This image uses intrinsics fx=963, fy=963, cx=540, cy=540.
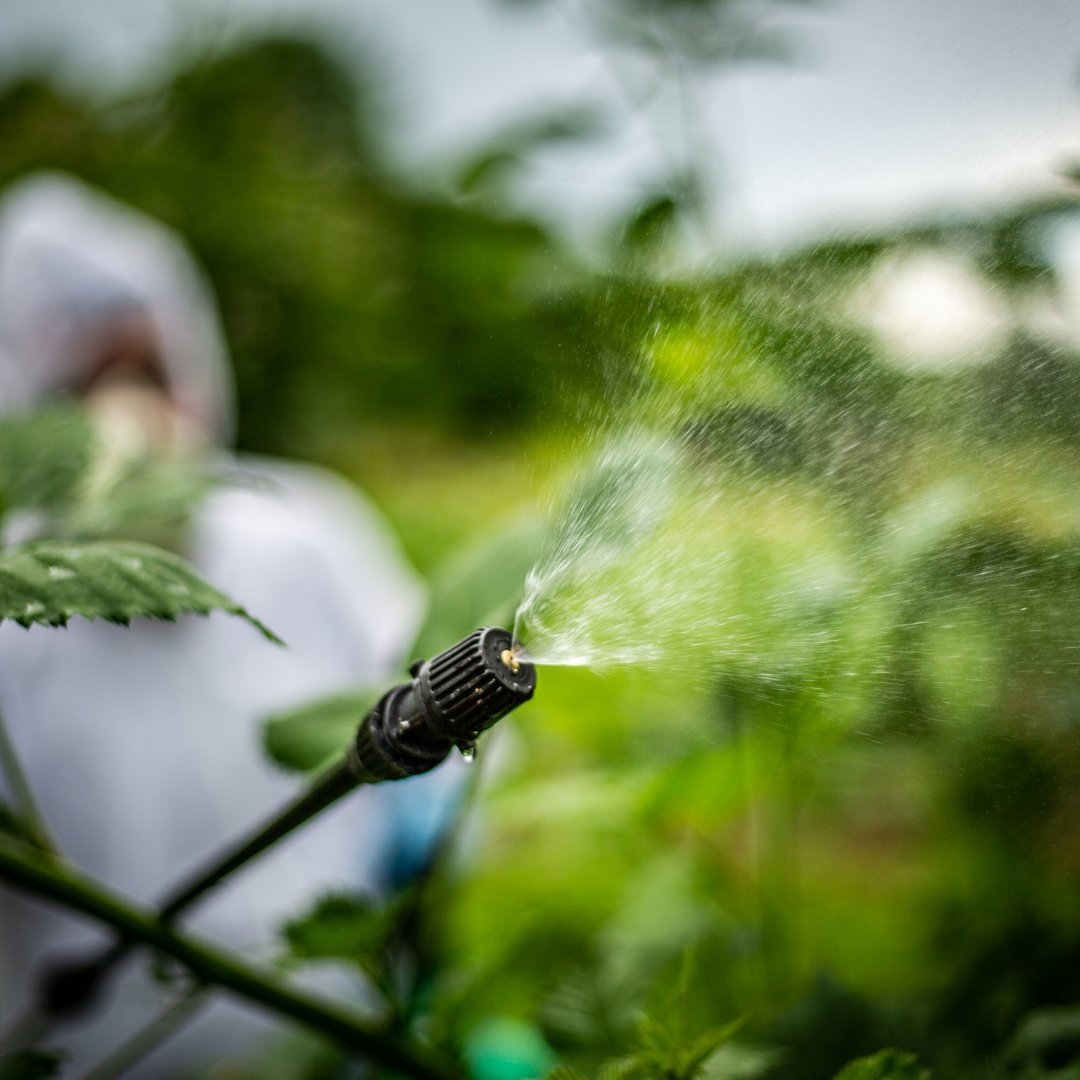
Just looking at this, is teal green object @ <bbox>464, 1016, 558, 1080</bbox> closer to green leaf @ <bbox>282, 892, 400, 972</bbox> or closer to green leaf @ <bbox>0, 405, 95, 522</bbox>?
green leaf @ <bbox>282, 892, 400, 972</bbox>

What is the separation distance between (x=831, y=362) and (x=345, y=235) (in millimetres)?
6512

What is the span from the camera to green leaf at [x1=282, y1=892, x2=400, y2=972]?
23.0 inches

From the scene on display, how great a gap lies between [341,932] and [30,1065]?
0.17 meters

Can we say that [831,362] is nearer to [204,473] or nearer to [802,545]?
[802,545]

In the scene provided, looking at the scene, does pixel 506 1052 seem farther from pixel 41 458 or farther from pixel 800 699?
pixel 41 458

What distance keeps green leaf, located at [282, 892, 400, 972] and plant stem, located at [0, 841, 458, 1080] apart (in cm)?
3

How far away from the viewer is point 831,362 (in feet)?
1.51

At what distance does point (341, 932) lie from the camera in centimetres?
59

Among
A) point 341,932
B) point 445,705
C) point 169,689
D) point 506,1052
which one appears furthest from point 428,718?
→ point 169,689

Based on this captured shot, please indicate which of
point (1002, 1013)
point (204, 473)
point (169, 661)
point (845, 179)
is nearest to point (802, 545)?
point (845, 179)

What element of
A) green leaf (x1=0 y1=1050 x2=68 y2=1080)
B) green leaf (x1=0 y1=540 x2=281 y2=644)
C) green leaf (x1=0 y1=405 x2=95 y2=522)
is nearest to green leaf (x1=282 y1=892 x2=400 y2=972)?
green leaf (x1=0 y1=1050 x2=68 y2=1080)

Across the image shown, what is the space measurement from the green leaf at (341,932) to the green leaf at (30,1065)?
14 cm

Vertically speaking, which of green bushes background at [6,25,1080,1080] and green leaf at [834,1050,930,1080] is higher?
green bushes background at [6,25,1080,1080]

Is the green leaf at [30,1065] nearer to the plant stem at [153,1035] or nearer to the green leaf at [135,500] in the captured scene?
the plant stem at [153,1035]
